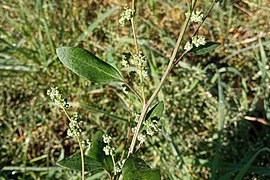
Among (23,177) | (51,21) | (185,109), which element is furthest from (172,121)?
(51,21)

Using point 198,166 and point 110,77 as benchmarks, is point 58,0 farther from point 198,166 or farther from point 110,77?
point 110,77

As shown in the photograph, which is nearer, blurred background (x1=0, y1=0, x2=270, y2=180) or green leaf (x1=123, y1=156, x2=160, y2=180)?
green leaf (x1=123, y1=156, x2=160, y2=180)

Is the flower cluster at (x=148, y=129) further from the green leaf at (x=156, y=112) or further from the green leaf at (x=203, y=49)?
the green leaf at (x=203, y=49)

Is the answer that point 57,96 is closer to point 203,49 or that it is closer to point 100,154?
point 100,154

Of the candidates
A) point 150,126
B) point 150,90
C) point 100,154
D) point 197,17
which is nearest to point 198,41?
point 197,17

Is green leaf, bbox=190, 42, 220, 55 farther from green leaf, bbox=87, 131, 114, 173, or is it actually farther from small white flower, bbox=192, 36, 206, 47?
green leaf, bbox=87, 131, 114, 173

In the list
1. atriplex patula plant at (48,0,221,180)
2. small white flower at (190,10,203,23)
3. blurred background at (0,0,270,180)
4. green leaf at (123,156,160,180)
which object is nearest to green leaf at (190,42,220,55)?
atriplex patula plant at (48,0,221,180)
